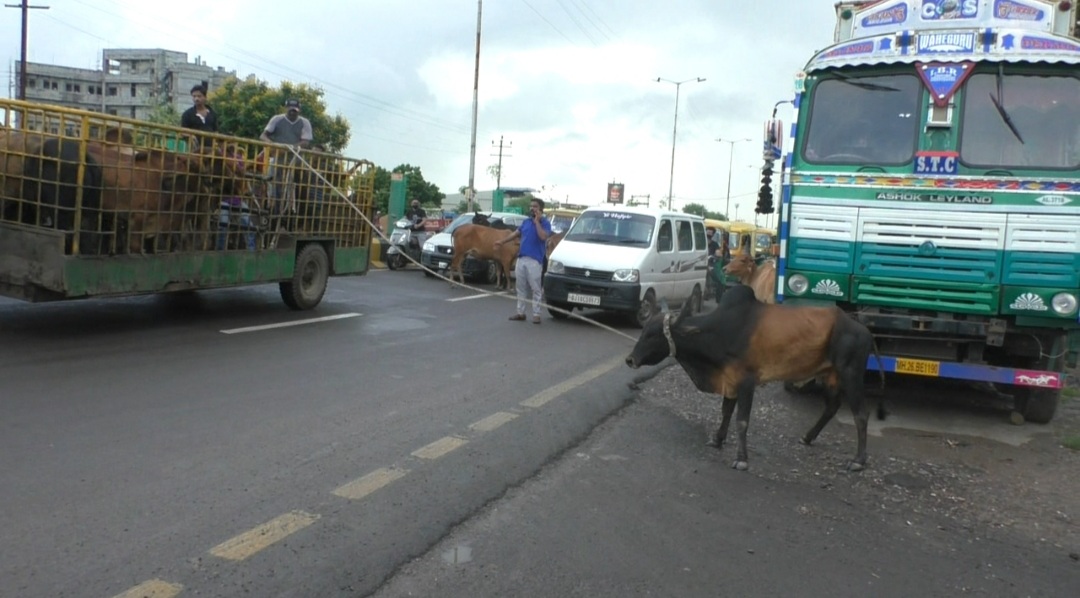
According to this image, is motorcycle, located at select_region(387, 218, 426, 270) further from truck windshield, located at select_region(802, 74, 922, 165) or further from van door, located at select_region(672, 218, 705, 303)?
truck windshield, located at select_region(802, 74, 922, 165)

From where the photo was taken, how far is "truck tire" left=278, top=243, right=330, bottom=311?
12.4m

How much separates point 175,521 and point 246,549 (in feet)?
1.80

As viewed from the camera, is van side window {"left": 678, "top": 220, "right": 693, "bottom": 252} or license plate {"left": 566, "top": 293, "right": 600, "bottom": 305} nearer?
license plate {"left": 566, "top": 293, "right": 600, "bottom": 305}

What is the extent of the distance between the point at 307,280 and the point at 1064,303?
371 inches

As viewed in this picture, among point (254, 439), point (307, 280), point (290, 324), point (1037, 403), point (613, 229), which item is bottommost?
point (254, 439)

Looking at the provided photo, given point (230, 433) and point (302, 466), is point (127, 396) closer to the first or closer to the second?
point (230, 433)

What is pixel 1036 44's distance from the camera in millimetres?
7539

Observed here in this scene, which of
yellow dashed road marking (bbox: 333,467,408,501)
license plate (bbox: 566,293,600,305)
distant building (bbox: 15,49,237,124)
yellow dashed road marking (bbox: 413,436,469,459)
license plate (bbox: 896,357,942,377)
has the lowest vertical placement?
yellow dashed road marking (bbox: 333,467,408,501)

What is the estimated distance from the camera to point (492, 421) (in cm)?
693

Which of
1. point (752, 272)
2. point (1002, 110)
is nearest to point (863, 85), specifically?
point (1002, 110)

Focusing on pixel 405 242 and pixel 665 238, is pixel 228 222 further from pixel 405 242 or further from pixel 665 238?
pixel 405 242

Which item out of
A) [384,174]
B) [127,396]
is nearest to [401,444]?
[127,396]

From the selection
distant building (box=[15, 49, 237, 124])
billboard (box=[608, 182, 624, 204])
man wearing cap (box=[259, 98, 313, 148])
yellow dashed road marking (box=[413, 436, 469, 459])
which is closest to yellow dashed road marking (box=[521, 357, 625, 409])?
yellow dashed road marking (box=[413, 436, 469, 459])

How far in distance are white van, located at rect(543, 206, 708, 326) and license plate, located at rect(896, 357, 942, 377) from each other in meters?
5.82
